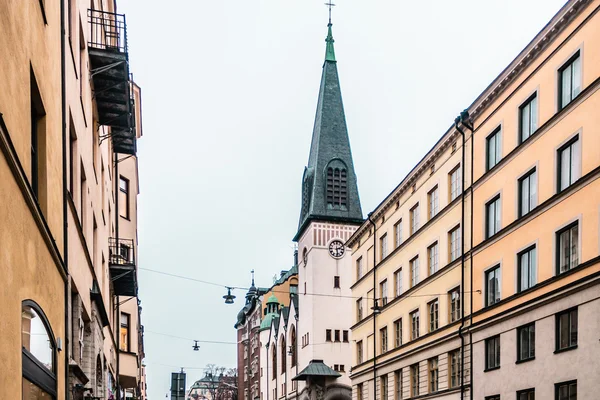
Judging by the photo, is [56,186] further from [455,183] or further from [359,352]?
[359,352]

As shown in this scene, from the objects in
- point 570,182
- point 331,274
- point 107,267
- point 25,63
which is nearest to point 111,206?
point 107,267

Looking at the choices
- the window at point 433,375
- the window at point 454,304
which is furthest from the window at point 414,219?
the window at point 433,375

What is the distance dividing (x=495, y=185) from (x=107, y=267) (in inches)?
570

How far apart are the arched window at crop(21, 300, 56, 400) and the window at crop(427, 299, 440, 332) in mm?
24857

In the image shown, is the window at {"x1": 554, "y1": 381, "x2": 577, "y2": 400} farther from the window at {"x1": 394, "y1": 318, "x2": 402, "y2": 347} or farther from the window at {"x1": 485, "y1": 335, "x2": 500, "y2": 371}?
the window at {"x1": 394, "y1": 318, "x2": 402, "y2": 347}

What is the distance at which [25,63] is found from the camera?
9.42m

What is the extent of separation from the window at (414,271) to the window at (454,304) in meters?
4.58

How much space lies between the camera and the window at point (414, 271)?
3803cm

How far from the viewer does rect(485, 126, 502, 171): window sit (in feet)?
96.3

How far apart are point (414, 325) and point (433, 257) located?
404 centimetres

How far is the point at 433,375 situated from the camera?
34812 millimetres

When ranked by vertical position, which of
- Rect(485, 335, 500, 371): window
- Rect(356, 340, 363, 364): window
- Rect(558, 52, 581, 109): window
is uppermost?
Rect(558, 52, 581, 109): window

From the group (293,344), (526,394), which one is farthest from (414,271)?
(293,344)

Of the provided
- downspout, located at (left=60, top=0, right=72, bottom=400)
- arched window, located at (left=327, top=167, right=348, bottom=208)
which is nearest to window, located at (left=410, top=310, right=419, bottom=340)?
downspout, located at (left=60, top=0, right=72, bottom=400)
